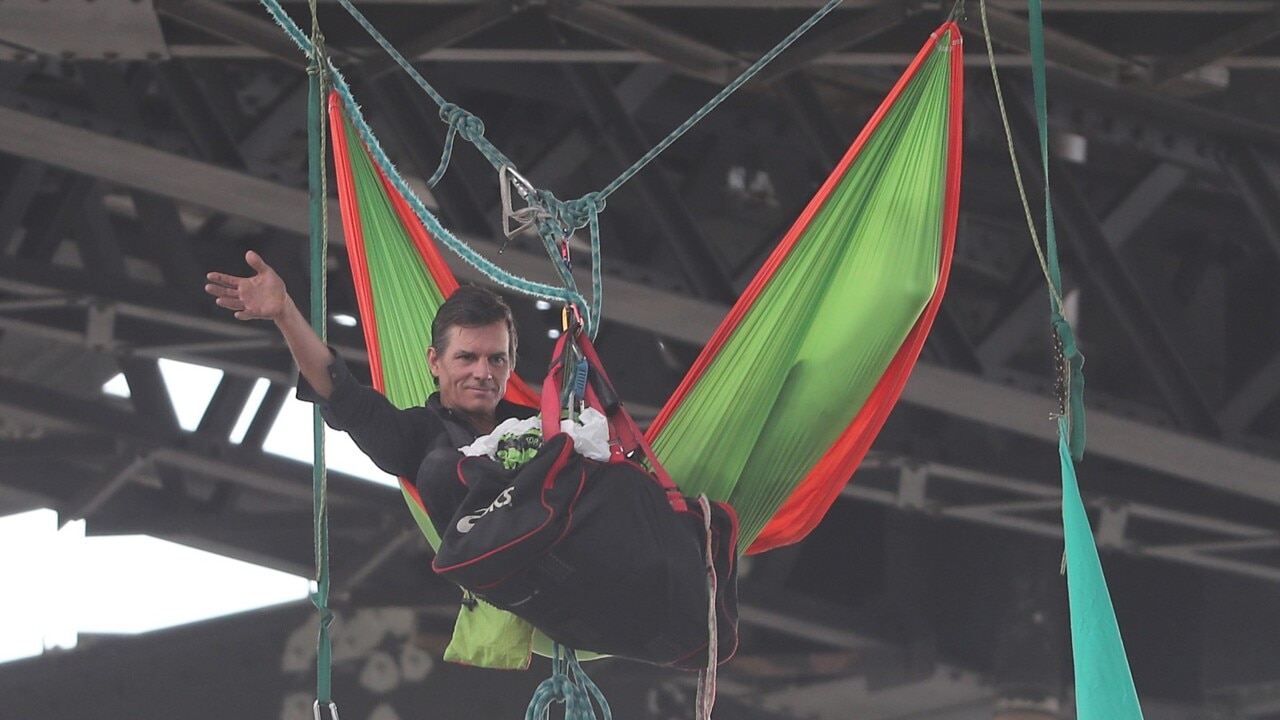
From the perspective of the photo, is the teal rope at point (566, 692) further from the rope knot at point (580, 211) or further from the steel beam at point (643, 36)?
the steel beam at point (643, 36)

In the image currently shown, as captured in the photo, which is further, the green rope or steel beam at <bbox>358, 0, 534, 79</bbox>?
steel beam at <bbox>358, 0, 534, 79</bbox>

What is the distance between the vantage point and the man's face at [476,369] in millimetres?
2910

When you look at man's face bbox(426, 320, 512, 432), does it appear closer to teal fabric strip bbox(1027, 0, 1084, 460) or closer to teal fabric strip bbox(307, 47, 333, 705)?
teal fabric strip bbox(307, 47, 333, 705)

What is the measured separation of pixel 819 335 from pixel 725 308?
1744mm

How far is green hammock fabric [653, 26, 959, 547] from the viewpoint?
305 centimetres

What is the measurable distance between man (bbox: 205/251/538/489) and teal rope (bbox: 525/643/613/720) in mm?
348

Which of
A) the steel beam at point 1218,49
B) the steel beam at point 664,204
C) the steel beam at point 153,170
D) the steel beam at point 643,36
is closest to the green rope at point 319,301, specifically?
the steel beam at point 643,36

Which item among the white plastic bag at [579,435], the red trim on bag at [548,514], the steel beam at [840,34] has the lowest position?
the red trim on bag at [548,514]

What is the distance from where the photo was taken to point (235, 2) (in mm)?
4422

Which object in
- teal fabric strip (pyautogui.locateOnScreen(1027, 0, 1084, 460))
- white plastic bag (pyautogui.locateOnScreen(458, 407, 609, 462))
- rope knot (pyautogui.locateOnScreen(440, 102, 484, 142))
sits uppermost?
rope knot (pyautogui.locateOnScreen(440, 102, 484, 142))

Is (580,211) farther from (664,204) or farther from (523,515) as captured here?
(664,204)

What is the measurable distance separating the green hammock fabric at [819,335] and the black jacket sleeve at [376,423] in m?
0.40

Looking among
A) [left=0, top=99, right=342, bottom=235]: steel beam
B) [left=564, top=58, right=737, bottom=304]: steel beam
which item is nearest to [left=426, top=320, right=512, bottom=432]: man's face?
[left=0, top=99, right=342, bottom=235]: steel beam

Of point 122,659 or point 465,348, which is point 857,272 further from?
point 122,659
